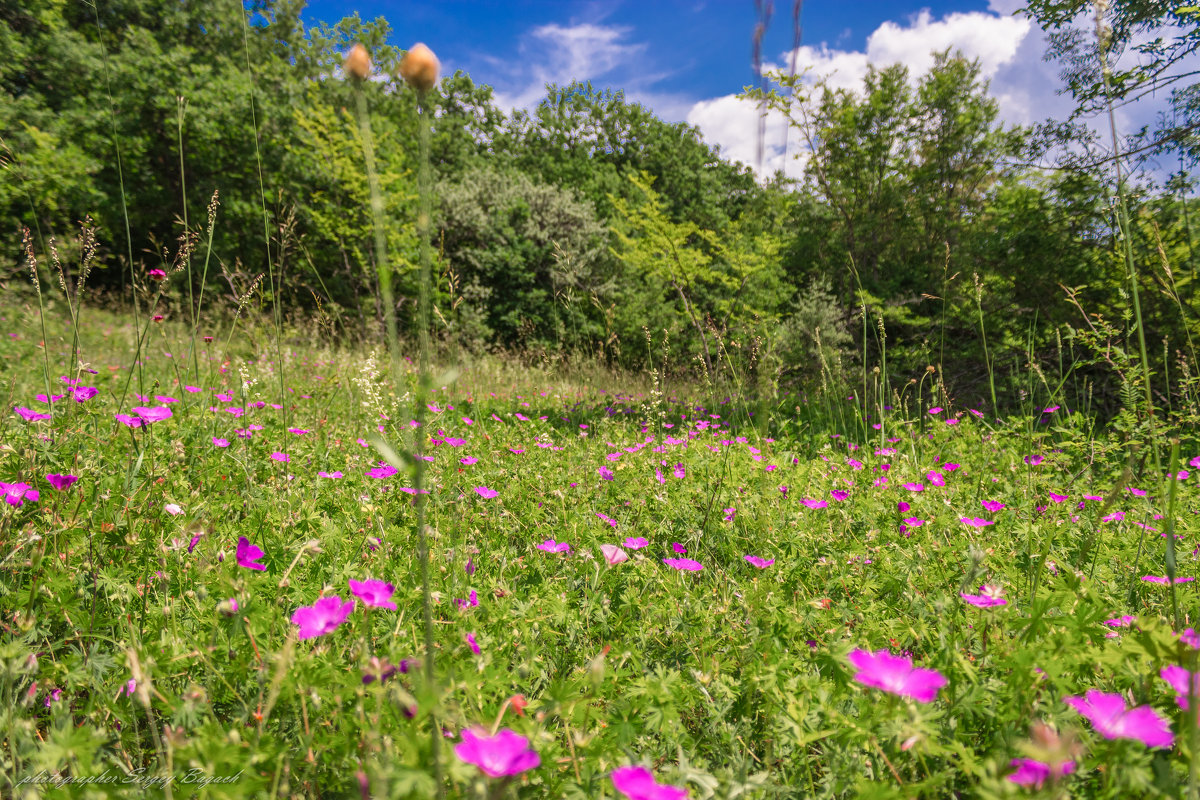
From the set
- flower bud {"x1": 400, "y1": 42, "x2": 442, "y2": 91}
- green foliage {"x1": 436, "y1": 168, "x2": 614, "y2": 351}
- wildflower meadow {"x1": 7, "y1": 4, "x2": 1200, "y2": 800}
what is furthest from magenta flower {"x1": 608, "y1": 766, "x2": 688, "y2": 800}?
green foliage {"x1": 436, "y1": 168, "x2": 614, "y2": 351}

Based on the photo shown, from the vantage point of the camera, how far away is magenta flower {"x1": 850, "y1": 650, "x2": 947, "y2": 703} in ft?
2.48

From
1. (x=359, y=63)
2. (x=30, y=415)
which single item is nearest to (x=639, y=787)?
(x=359, y=63)

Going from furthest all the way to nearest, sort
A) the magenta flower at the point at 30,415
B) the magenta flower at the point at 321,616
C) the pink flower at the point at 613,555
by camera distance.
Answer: the magenta flower at the point at 30,415
the pink flower at the point at 613,555
the magenta flower at the point at 321,616

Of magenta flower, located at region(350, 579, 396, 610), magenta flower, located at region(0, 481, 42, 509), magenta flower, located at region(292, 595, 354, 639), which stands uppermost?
magenta flower, located at region(0, 481, 42, 509)

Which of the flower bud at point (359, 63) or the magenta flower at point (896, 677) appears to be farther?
the magenta flower at point (896, 677)

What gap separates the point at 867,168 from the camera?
11977 millimetres

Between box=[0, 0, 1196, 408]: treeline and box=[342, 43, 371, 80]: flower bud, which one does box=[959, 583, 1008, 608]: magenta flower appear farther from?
box=[0, 0, 1196, 408]: treeline

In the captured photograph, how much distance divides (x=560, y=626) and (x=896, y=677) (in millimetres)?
821

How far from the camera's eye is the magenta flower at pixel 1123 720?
2.25ft

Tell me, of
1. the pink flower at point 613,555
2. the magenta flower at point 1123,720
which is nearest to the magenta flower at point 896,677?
the magenta flower at point 1123,720

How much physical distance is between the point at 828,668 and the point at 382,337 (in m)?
8.26

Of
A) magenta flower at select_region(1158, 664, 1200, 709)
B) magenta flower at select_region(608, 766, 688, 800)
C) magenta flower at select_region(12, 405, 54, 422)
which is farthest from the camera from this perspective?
magenta flower at select_region(12, 405, 54, 422)

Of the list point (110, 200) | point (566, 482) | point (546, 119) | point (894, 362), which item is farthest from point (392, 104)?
point (566, 482)

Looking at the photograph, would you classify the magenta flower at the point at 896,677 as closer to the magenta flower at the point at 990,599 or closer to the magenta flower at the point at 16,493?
the magenta flower at the point at 990,599
